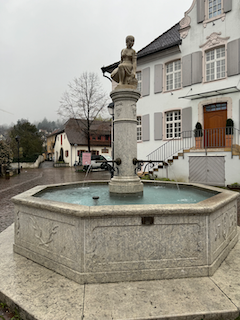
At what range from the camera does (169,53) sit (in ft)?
53.8

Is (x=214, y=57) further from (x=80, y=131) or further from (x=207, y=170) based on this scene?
(x=80, y=131)

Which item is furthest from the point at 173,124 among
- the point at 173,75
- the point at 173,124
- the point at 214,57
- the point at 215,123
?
the point at 214,57

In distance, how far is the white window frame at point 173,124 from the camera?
16141 millimetres

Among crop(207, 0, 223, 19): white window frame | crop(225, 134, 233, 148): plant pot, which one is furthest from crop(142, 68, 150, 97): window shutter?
crop(225, 134, 233, 148): plant pot

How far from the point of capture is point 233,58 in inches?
533

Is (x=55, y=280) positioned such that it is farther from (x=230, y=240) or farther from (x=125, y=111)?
(x=125, y=111)

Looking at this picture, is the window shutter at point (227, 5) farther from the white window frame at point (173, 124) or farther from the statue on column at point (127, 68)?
the statue on column at point (127, 68)

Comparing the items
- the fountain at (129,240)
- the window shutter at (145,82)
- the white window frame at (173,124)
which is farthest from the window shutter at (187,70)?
the fountain at (129,240)

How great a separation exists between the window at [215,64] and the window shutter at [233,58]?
1.69ft

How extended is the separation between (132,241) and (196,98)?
1377cm

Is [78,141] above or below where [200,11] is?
below

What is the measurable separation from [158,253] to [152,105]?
1510cm

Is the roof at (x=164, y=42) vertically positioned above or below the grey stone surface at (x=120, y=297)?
above

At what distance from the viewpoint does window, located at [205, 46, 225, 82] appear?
46.8 feet
